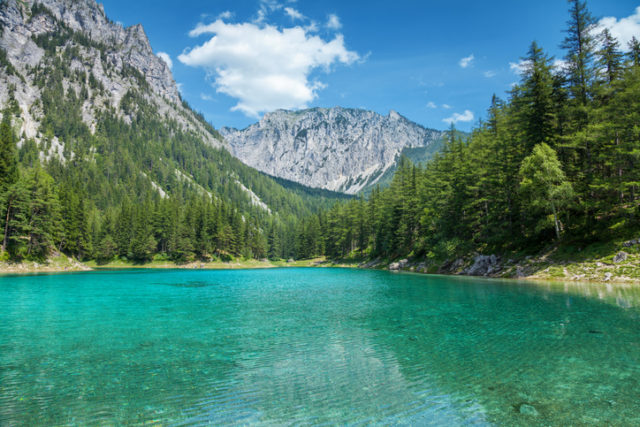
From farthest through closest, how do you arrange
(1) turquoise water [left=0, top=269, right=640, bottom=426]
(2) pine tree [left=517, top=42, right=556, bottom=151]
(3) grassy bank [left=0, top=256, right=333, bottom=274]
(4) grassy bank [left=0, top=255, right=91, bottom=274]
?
(3) grassy bank [left=0, top=256, right=333, bottom=274] → (4) grassy bank [left=0, top=255, right=91, bottom=274] → (2) pine tree [left=517, top=42, right=556, bottom=151] → (1) turquoise water [left=0, top=269, right=640, bottom=426]

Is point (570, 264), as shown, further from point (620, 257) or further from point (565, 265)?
point (620, 257)

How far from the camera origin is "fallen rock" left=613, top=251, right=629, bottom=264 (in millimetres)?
30159

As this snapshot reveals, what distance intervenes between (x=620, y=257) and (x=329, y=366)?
33.3 metres

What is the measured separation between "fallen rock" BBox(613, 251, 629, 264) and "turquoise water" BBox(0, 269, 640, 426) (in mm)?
11124

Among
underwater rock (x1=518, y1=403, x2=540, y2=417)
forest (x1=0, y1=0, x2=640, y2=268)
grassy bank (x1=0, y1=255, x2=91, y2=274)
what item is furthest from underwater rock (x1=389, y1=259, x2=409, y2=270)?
grassy bank (x1=0, y1=255, x2=91, y2=274)

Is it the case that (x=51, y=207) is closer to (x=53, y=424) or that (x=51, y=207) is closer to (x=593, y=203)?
(x=53, y=424)

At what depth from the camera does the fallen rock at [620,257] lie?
3016 centimetres

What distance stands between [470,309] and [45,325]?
24.1 metres

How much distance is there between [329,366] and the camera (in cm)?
1086

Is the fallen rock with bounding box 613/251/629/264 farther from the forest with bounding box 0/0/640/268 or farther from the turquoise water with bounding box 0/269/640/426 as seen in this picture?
the turquoise water with bounding box 0/269/640/426

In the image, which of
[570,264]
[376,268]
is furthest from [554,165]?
[376,268]

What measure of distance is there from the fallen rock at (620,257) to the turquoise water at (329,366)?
1112cm

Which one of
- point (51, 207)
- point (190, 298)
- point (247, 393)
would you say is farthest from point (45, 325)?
point (51, 207)

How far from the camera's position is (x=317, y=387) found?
9062 mm
